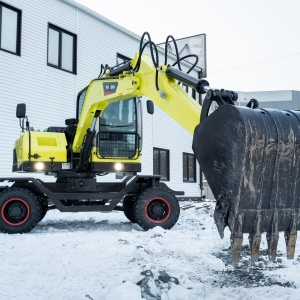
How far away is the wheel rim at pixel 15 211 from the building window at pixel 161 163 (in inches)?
449

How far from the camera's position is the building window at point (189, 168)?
22188 millimetres

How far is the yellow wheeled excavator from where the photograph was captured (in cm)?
335

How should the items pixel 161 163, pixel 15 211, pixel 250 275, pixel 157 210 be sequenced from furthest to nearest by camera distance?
pixel 161 163, pixel 157 210, pixel 15 211, pixel 250 275

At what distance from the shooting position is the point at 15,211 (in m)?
8.48

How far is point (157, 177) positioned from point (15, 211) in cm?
329

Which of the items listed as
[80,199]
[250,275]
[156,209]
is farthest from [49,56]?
[250,275]

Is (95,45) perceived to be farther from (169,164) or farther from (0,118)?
(169,164)

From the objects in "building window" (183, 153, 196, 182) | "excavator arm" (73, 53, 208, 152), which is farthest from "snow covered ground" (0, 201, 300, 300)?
"building window" (183, 153, 196, 182)

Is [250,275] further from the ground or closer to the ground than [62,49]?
closer to the ground

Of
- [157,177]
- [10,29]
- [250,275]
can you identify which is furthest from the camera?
[10,29]

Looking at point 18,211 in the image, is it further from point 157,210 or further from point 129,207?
point 157,210

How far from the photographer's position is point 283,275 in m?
4.65

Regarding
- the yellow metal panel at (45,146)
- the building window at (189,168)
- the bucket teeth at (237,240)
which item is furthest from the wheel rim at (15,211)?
the building window at (189,168)

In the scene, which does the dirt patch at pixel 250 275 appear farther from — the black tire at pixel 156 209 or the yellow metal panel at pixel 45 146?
the yellow metal panel at pixel 45 146
